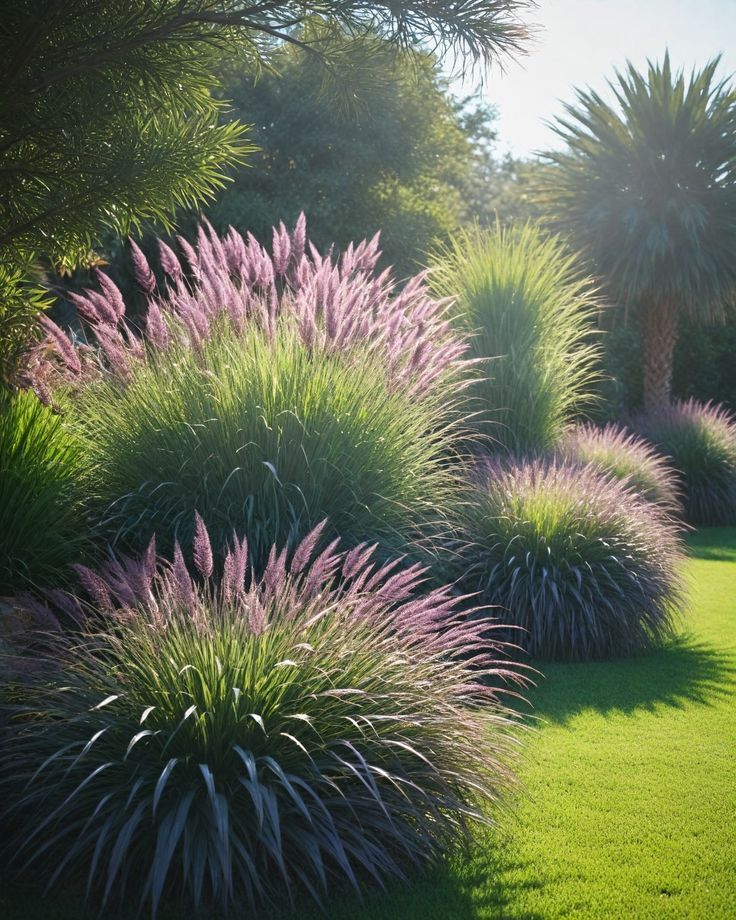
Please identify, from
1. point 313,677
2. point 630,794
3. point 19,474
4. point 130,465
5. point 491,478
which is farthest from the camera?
point 491,478

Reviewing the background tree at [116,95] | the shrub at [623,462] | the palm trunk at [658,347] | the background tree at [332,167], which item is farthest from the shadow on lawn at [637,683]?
the palm trunk at [658,347]

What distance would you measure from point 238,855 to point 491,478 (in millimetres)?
3840

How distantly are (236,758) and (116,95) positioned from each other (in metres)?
3.41

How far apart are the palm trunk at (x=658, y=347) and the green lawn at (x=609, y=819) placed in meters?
12.4

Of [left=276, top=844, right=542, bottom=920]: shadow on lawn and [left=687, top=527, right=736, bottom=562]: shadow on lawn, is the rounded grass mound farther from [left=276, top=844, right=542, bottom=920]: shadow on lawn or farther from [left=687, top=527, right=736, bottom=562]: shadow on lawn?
[left=687, top=527, right=736, bottom=562]: shadow on lawn

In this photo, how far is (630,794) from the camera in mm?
3459

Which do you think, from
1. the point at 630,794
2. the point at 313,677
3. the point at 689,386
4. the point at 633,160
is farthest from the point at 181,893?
the point at 689,386

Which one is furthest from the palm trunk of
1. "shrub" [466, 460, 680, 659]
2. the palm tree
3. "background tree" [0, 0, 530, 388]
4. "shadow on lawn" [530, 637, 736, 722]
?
"background tree" [0, 0, 530, 388]

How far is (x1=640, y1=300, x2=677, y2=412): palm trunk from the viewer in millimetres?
16734

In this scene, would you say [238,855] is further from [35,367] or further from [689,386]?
[689,386]

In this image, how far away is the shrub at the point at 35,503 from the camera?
13.3 feet

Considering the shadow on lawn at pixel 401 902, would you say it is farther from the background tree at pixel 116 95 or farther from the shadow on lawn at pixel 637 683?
the background tree at pixel 116 95

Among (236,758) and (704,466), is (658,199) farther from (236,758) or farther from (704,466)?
(236,758)

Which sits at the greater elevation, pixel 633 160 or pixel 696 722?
pixel 633 160
